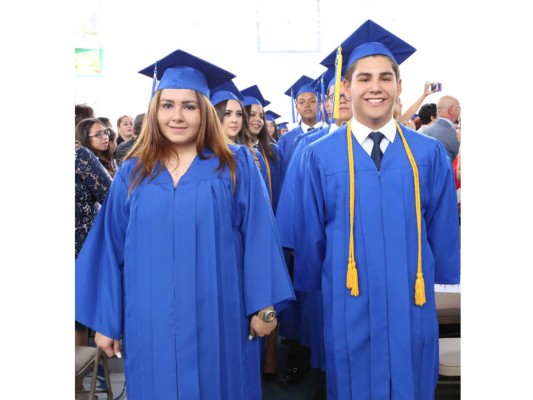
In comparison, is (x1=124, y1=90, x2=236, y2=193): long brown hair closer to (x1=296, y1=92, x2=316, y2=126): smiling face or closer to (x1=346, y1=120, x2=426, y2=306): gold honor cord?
(x1=346, y1=120, x2=426, y2=306): gold honor cord

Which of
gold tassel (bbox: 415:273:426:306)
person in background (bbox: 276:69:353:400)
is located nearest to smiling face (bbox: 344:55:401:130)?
person in background (bbox: 276:69:353:400)

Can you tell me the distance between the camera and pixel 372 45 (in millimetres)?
2326

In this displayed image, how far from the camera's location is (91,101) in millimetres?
9297

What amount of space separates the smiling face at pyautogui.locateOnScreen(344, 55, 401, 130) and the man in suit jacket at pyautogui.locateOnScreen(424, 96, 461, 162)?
2.36 m

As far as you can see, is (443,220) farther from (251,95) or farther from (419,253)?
(251,95)

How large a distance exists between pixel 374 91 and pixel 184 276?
40.9 inches

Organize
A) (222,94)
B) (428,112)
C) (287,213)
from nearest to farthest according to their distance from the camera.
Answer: (287,213) < (222,94) < (428,112)

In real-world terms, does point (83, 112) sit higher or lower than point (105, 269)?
higher

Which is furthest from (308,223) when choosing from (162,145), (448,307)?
(448,307)

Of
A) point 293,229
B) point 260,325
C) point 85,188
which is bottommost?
point 260,325

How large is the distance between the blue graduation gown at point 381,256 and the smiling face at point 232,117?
1.36 m

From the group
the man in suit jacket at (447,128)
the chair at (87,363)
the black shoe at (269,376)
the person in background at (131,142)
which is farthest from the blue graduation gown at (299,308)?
the person in background at (131,142)

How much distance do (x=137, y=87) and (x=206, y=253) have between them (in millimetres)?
7992

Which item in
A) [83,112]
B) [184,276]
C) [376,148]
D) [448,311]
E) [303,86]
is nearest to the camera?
[184,276]
